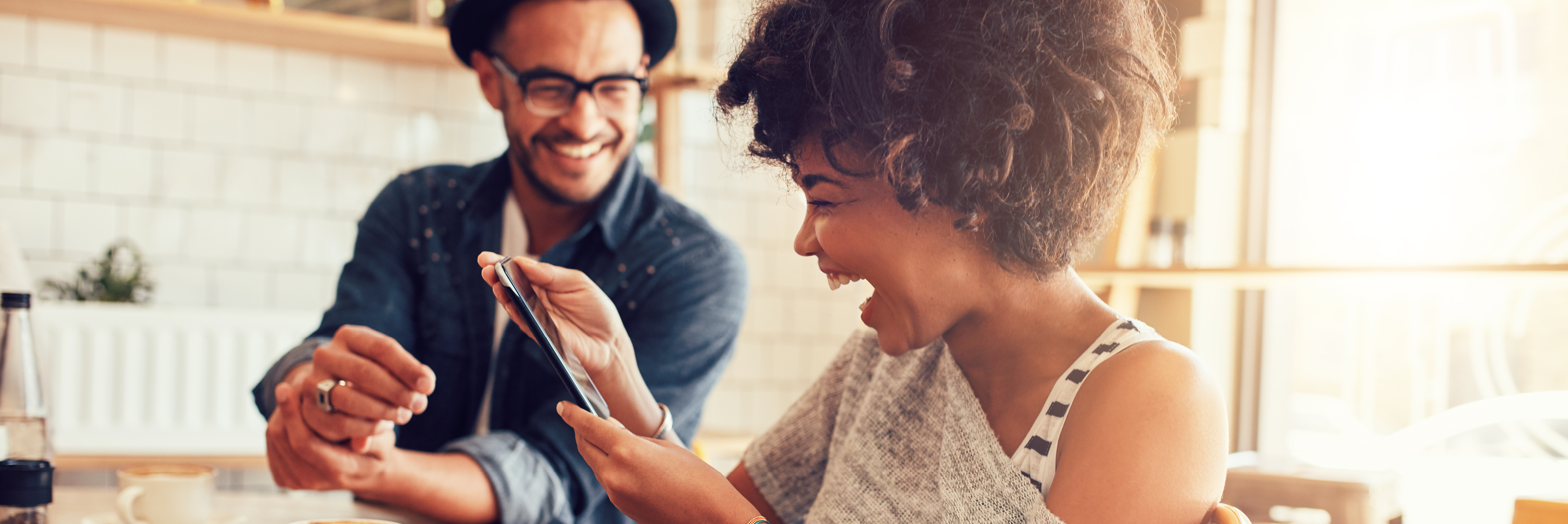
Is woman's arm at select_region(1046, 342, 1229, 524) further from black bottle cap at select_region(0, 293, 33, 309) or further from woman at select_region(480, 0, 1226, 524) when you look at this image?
black bottle cap at select_region(0, 293, 33, 309)

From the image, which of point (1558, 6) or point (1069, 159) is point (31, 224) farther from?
point (1558, 6)

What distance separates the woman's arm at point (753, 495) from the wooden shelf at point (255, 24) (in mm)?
1560

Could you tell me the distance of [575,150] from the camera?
1.51m

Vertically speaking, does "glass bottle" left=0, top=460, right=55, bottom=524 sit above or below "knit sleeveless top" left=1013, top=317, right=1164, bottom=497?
below

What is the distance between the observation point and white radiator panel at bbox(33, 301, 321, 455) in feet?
7.72

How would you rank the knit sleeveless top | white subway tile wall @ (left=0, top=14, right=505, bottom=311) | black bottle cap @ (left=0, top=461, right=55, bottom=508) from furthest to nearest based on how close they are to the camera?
white subway tile wall @ (left=0, top=14, right=505, bottom=311)
black bottle cap @ (left=0, top=461, right=55, bottom=508)
the knit sleeveless top

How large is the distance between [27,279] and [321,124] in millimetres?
764

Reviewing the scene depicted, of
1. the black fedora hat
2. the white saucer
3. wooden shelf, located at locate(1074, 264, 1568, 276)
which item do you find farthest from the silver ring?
wooden shelf, located at locate(1074, 264, 1568, 276)

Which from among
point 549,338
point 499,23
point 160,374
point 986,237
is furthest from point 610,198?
point 160,374

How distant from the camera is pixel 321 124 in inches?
107

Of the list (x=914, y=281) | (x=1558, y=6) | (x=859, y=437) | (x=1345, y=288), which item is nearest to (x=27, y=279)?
(x=859, y=437)

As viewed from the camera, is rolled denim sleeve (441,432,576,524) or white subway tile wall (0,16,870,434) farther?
white subway tile wall (0,16,870,434)

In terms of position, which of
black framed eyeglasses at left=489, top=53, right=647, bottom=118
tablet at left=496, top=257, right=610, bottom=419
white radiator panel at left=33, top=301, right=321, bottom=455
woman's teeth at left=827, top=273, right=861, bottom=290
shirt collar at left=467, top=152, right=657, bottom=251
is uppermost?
black framed eyeglasses at left=489, top=53, right=647, bottom=118

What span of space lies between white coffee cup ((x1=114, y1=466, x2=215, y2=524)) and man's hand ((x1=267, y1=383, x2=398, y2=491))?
0.51 feet
